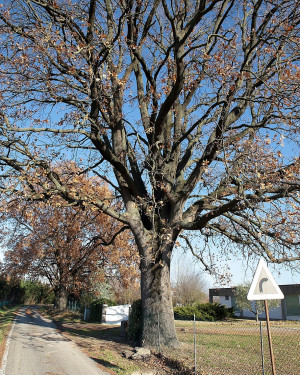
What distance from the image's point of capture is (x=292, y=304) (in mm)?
31828

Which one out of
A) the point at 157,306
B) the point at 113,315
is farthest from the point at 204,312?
the point at 157,306

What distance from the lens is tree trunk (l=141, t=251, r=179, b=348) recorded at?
10.2 m

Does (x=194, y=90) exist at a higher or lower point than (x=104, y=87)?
higher

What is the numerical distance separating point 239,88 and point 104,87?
4.10 m

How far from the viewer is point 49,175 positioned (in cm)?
1009

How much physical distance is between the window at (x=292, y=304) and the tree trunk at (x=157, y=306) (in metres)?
25.3

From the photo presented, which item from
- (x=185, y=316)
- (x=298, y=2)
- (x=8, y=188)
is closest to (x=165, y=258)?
(x=8, y=188)

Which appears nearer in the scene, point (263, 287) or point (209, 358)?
point (263, 287)

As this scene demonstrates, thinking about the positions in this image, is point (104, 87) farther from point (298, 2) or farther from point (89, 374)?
point (89, 374)

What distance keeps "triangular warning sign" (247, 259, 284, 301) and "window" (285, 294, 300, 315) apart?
29934 millimetres

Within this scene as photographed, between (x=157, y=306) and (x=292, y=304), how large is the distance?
2616 cm

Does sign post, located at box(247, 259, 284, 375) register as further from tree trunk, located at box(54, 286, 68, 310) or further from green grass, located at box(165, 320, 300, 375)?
tree trunk, located at box(54, 286, 68, 310)

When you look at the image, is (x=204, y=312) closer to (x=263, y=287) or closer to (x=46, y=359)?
(x=46, y=359)

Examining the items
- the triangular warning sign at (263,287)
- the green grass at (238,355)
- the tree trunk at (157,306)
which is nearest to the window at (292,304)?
the green grass at (238,355)
